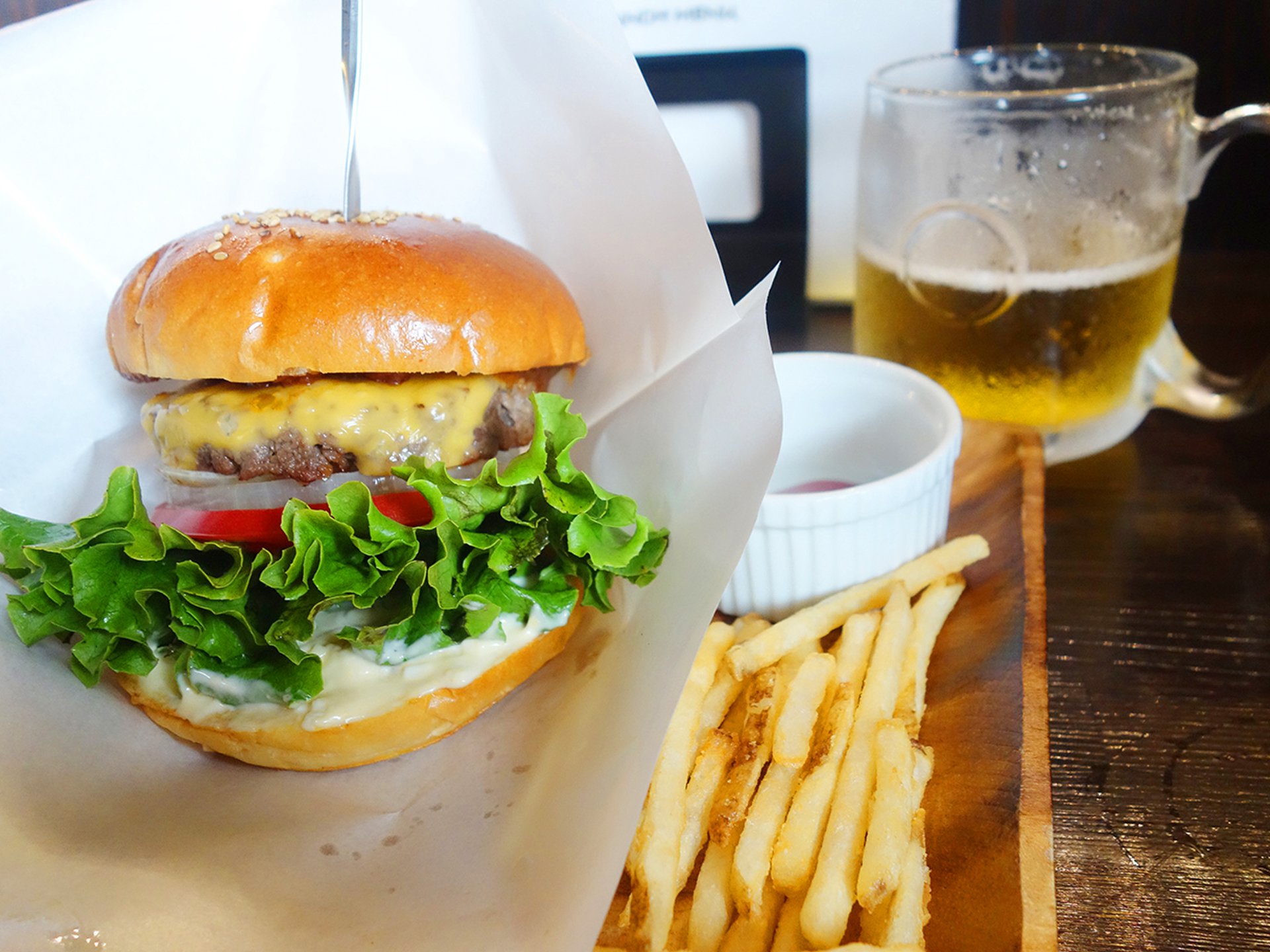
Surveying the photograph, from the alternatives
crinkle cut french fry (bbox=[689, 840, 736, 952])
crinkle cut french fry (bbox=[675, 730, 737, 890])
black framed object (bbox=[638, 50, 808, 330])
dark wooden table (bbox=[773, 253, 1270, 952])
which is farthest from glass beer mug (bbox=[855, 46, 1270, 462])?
crinkle cut french fry (bbox=[689, 840, 736, 952])

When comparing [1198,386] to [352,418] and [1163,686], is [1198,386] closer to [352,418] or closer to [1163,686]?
[1163,686]

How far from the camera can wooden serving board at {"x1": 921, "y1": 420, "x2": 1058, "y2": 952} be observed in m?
0.93

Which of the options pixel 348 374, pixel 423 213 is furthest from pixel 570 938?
pixel 423 213

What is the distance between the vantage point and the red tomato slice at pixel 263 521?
1.26 m

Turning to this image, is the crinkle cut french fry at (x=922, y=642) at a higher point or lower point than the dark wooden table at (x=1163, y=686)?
higher

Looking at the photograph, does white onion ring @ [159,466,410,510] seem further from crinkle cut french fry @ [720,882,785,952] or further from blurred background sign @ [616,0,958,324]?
blurred background sign @ [616,0,958,324]

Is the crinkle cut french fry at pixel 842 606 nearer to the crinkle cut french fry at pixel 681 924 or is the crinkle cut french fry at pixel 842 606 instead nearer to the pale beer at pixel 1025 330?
the crinkle cut french fry at pixel 681 924

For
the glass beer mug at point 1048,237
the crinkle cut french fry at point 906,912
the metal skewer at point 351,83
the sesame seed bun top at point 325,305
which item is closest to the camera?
the crinkle cut french fry at point 906,912

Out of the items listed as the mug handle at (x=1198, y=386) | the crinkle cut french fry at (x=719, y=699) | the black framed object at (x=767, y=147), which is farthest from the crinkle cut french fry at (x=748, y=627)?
the black framed object at (x=767, y=147)

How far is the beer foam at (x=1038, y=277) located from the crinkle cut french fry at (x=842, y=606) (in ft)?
1.77

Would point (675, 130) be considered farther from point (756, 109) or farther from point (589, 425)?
point (589, 425)

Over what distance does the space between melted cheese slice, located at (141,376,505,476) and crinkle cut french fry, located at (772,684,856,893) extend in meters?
0.61

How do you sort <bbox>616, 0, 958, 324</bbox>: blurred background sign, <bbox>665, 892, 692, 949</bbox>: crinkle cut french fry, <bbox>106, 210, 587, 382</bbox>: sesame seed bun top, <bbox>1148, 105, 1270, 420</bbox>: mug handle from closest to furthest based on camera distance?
<bbox>665, 892, 692, 949</bbox>: crinkle cut french fry < <bbox>106, 210, 587, 382</bbox>: sesame seed bun top < <bbox>1148, 105, 1270, 420</bbox>: mug handle < <bbox>616, 0, 958, 324</bbox>: blurred background sign

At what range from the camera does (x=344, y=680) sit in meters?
1.28
